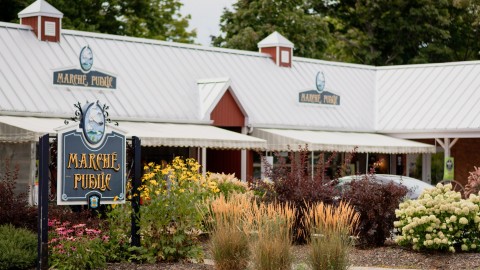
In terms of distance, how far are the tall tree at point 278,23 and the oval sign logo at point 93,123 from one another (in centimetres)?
2949

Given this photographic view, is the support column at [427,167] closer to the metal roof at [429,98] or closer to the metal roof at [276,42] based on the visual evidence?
the metal roof at [429,98]

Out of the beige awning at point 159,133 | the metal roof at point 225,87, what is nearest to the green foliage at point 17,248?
the beige awning at point 159,133

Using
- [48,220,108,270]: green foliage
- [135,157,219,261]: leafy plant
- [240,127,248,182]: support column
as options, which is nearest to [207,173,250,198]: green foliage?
[135,157,219,261]: leafy plant

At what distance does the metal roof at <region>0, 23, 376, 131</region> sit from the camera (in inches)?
1043

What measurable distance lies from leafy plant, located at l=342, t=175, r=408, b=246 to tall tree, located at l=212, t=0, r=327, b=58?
1072 inches

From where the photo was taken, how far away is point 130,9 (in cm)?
4544

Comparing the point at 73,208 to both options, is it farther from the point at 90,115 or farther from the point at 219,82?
the point at 219,82

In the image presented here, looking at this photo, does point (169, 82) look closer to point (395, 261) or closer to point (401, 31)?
point (395, 261)

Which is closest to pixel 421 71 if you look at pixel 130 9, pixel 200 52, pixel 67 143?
pixel 200 52

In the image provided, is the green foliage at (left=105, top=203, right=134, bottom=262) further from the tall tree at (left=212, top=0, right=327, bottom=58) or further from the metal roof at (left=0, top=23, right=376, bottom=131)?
the tall tree at (left=212, top=0, right=327, bottom=58)

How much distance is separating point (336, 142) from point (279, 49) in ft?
14.9

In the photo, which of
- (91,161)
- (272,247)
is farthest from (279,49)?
(272,247)

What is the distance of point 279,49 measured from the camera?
34625 mm

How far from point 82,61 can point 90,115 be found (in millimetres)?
12015
